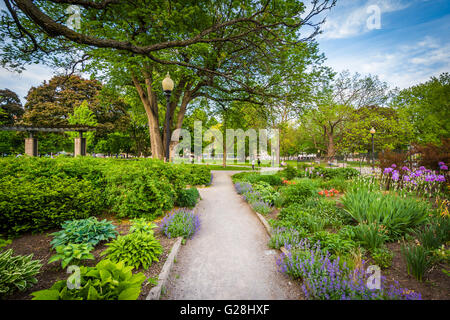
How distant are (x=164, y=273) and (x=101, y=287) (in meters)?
1.02

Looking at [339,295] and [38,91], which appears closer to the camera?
[339,295]

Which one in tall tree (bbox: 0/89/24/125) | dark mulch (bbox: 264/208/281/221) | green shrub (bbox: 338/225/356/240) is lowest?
dark mulch (bbox: 264/208/281/221)

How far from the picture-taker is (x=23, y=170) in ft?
15.6

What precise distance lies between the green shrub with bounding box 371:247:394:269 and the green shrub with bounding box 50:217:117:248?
4.84 m

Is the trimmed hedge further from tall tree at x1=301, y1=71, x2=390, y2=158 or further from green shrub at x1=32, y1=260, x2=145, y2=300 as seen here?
tall tree at x1=301, y1=71, x2=390, y2=158

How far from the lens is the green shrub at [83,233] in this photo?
3061 mm

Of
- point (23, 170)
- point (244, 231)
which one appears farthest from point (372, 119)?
point (23, 170)

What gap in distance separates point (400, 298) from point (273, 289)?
1507mm

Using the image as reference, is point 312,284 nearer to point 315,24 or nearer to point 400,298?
point 400,298

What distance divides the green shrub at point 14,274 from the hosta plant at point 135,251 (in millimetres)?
806

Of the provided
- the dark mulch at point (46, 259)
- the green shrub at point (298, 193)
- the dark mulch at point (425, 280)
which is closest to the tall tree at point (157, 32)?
the green shrub at point (298, 193)

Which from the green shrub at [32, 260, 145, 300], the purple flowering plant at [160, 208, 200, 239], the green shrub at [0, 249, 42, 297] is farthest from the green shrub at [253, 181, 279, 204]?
the green shrub at [0, 249, 42, 297]

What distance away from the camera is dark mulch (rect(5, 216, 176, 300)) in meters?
2.29
